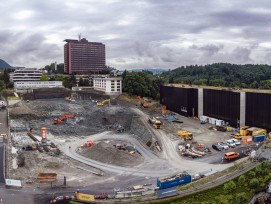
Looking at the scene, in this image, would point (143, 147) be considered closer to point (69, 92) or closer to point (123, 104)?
point (123, 104)

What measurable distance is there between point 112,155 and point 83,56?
10901 centimetres

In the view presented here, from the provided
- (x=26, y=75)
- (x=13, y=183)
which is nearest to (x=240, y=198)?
(x=13, y=183)

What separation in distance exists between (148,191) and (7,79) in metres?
85.7

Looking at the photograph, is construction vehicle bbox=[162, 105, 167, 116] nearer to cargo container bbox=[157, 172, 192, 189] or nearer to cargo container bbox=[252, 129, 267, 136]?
cargo container bbox=[252, 129, 267, 136]

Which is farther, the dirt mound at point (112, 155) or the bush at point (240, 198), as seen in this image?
the dirt mound at point (112, 155)

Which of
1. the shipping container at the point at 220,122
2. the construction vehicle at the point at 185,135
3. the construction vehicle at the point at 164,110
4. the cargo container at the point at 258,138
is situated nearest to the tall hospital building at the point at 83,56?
the construction vehicle at the point at 164,110

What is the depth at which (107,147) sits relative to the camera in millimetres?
39156

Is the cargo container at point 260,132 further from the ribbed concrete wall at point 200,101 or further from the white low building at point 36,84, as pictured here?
the white low building at point 36,84

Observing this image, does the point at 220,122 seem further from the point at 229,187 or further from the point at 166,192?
the point at 166,192

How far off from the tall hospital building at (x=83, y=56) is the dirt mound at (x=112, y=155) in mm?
102766

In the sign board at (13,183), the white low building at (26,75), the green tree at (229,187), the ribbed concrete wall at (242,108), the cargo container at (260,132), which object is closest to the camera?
the green tree at (229,187)

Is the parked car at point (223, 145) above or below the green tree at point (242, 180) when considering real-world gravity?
above

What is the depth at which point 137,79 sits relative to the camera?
3334 inches

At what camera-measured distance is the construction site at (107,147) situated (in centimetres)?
3133
